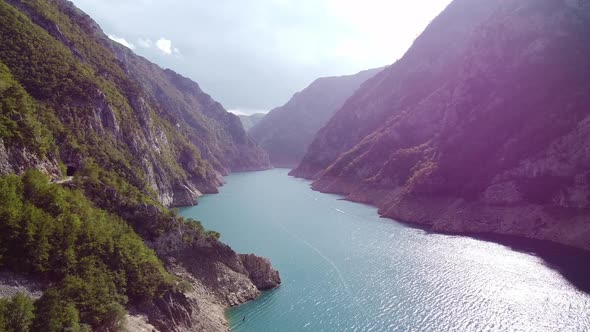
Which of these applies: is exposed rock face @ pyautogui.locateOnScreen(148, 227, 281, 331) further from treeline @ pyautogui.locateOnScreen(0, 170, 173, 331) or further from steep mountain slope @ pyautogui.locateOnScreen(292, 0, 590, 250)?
steep mountain slope @ pyautogui.locateOnScreen(292, 0, 590, 250)

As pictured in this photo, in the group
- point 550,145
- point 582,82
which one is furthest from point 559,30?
point 550,145

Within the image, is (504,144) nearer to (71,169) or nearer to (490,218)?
(490,218)

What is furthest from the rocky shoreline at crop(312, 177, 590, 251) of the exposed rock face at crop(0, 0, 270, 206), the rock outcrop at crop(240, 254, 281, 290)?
the exposed rock face at crop(0, 0, 270, 206)

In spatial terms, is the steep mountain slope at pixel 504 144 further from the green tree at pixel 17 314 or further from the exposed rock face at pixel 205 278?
the green tree at pixel 17 314

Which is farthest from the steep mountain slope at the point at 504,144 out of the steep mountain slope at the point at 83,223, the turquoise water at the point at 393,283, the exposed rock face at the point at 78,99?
the exposed rock face at the point at 78,99

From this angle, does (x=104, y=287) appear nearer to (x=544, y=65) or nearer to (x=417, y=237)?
(x=417, y=237)

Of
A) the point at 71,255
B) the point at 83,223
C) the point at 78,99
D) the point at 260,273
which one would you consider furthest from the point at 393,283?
the point at 78,99
